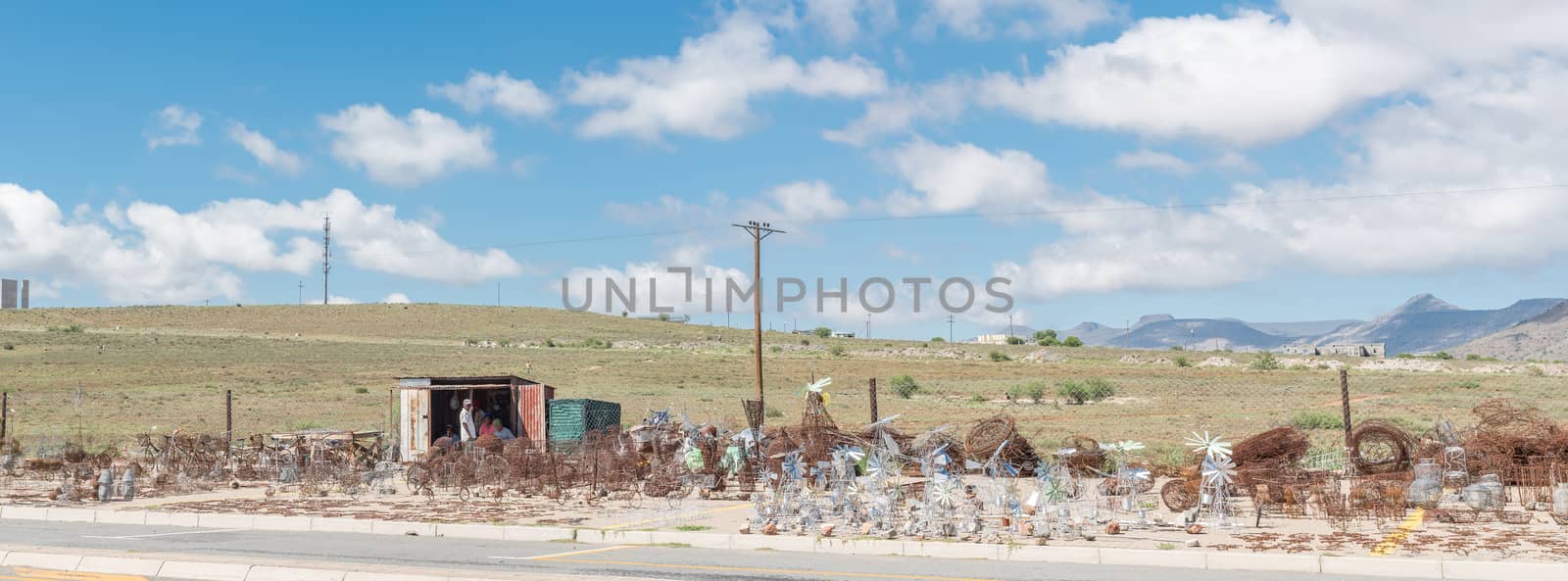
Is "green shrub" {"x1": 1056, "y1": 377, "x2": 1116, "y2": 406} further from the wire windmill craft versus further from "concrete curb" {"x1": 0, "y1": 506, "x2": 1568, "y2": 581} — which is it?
"concrete curb" {"x1": 0, "y1": 506, "x2": 1568, "y2": 581}

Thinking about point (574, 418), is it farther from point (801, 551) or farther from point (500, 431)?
point (801, 551)

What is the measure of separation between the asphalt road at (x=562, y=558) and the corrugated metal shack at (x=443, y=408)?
11.2m

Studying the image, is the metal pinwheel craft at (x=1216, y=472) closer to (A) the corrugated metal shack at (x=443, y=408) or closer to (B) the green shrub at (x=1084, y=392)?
(A) the corrugated metal shack at (x=443, y=408)

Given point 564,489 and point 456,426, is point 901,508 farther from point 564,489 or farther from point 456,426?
point 456,426

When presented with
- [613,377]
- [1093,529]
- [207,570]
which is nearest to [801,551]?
[1093,529]

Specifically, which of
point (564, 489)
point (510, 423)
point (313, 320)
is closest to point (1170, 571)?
point (564, 489)

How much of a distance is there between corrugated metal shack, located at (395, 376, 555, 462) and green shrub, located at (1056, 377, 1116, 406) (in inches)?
1377

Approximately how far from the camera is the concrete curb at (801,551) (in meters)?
11.6

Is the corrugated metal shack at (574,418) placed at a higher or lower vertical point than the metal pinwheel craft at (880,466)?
higher

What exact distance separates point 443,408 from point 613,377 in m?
41.2

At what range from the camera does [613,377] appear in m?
69.1

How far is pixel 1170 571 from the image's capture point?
1213cm

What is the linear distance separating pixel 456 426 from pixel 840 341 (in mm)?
94738

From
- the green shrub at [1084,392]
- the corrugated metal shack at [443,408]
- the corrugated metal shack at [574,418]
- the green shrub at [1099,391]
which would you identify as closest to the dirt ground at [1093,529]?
the corrugated metal shack at [443,408]
